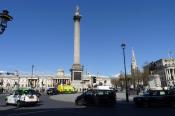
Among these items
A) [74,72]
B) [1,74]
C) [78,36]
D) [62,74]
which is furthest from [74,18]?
[1,74]

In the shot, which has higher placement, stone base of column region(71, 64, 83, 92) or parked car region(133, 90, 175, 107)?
stone base of column region(71, 64, 83, 92)

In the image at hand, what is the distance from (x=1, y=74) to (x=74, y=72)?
11735 cm

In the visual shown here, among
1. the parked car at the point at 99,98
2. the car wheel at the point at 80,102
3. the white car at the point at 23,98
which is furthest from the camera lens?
the car wheel at the point at 80,102

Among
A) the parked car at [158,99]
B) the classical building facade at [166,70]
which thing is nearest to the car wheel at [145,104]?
the parked car at [158,99]

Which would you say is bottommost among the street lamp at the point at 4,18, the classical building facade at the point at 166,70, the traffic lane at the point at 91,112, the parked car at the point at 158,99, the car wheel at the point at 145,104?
the traffic lane at the point at 91,112

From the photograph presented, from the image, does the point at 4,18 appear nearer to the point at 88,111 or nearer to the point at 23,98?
the point at 88,111

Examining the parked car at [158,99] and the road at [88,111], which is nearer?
the road at [88,111]

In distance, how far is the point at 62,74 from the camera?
169m

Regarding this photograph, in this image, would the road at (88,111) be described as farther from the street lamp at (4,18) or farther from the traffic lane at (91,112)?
the street lamp at (4,18)

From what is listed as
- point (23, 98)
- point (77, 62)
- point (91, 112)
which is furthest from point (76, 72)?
point (91, 112)

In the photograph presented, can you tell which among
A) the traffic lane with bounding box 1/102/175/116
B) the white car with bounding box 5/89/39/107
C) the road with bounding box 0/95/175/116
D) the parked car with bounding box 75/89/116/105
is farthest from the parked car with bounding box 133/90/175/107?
the white car with bounding box 5/89/39/107

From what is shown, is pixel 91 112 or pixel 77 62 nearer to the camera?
pixel 91 112

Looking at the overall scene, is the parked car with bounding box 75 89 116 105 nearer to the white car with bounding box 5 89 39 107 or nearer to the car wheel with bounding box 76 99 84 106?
the car wheel with bounding box 76 99 84 106

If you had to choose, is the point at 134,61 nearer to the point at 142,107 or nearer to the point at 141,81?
the point at 141,81
